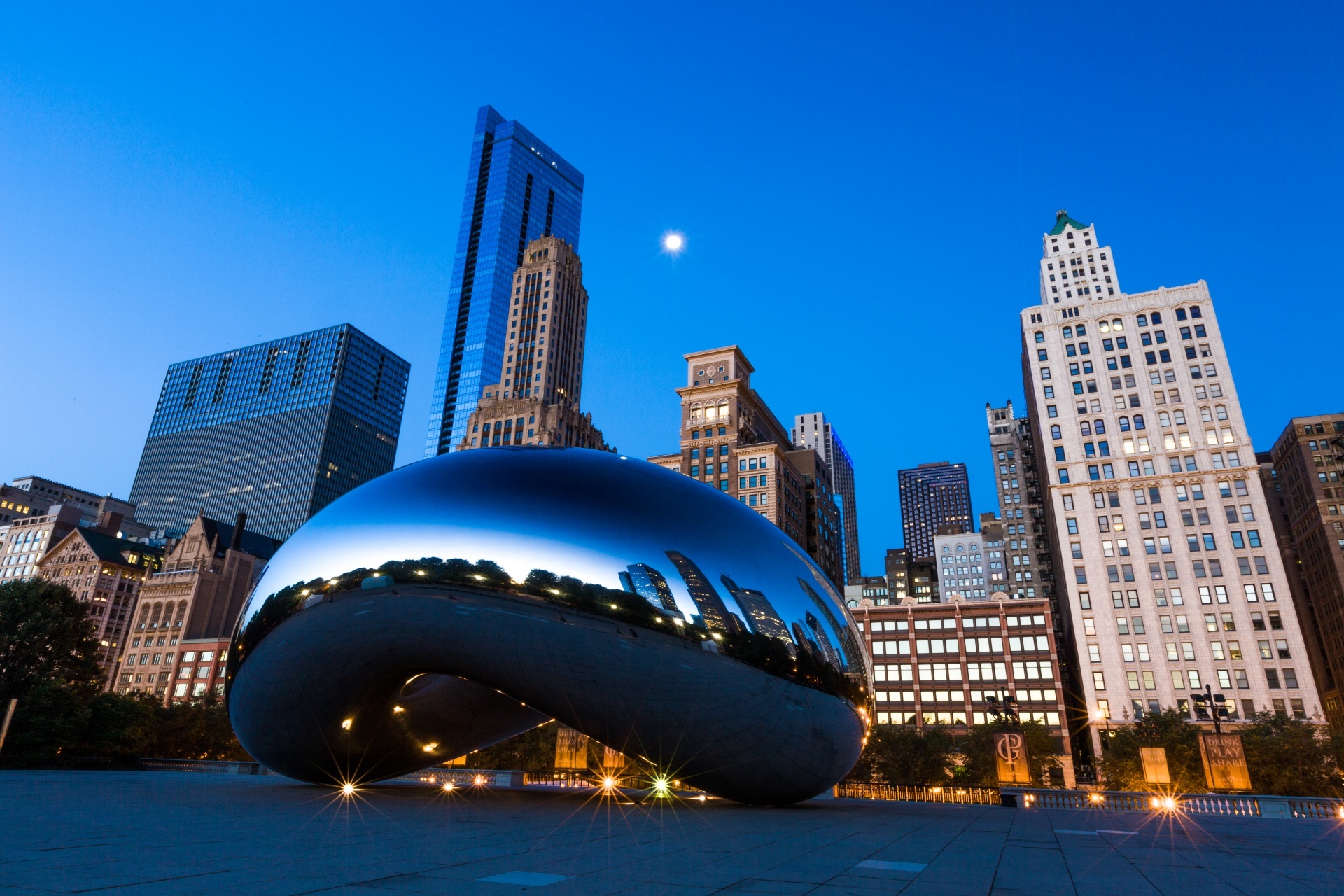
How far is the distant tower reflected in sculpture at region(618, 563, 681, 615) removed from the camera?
858 centimetres

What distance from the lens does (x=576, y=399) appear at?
150125 mm

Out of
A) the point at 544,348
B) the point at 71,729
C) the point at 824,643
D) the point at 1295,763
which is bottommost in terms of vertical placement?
the point at 1295,763

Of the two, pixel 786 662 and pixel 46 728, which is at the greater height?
pixel 786 662

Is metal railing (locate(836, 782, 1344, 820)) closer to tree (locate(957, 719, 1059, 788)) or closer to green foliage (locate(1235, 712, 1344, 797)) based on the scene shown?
green foliage (locate(1235, 712, 1344, 797))

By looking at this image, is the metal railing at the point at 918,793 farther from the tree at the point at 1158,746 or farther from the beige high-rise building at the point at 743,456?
the beige high-rise building at the point at 743,456

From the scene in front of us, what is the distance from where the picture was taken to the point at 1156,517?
290 ft

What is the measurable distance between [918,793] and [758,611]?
19668 millimetres

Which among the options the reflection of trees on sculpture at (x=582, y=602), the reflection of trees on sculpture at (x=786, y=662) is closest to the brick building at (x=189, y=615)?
the reflection of trees on sculpture at (x=582, y=602)

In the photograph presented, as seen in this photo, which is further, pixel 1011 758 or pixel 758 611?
pixel 1011 758

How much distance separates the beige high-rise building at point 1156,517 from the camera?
3125 inches

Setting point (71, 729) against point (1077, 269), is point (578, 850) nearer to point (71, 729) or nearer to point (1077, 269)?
point (71, 729)

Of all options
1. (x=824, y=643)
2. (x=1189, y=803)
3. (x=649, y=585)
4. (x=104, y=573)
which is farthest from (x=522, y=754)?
(x=104, y=573)

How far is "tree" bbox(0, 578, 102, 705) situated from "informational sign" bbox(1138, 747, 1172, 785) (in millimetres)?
42128

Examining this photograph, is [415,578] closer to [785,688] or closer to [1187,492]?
[785,688]
